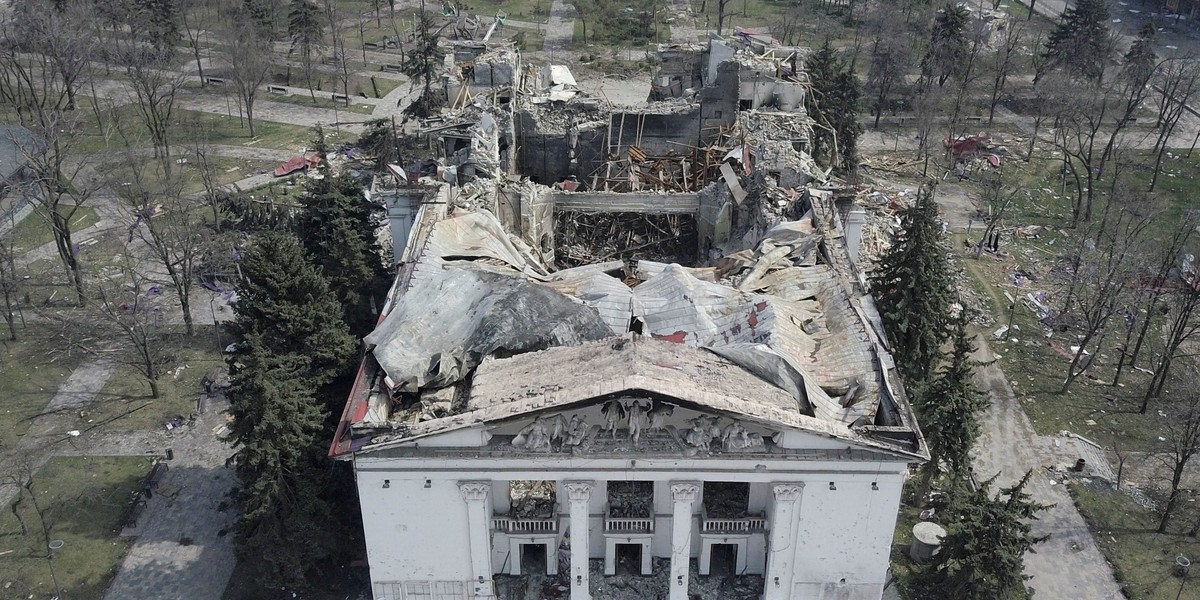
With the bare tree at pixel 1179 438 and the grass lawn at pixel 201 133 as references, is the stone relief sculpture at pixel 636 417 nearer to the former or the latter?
the bare tree at pixel 1179 438

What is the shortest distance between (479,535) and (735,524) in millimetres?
7794

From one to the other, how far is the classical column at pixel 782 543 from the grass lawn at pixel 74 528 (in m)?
22.3

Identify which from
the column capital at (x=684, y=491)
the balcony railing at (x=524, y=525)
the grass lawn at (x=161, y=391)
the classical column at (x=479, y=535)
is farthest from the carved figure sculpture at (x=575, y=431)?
the grass lawn at (x=161, y=391)

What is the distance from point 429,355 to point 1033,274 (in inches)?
1448

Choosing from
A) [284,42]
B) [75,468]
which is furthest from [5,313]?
[284,42]

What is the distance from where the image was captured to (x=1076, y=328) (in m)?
47.7

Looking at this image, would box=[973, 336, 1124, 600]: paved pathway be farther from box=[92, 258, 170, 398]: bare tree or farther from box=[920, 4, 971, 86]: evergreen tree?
box=[920, 4, 971, 86]: evergreen tree

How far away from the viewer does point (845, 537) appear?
28234mm

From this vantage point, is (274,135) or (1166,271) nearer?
(1166,271)

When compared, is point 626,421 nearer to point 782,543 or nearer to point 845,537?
point 782,543

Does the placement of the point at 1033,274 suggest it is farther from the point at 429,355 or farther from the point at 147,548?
the point at 147,548

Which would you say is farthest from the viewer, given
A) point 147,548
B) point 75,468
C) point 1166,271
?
point 1166,271

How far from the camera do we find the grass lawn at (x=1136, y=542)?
33031 mm

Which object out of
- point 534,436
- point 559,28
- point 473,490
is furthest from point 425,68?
point 534,436
